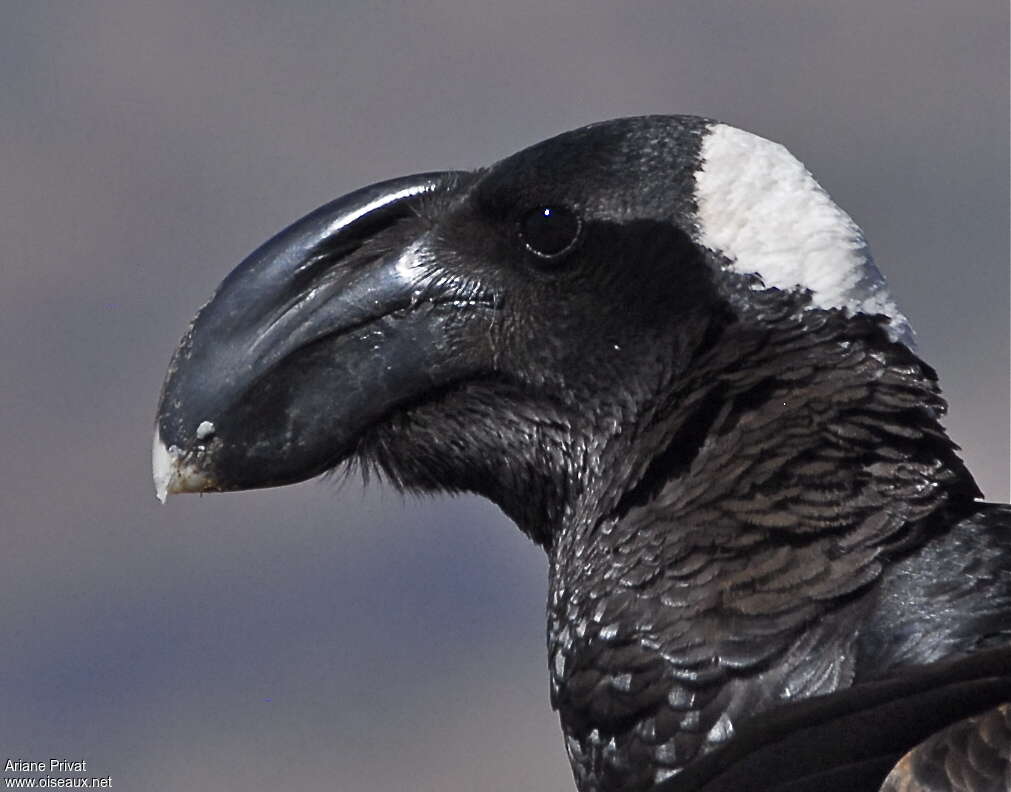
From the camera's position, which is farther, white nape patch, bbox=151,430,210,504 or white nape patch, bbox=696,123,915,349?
white nape patch, bbox=151,430,210,504

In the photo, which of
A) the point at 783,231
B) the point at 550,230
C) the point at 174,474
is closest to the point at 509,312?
the point at 550,230

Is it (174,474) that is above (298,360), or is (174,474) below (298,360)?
below

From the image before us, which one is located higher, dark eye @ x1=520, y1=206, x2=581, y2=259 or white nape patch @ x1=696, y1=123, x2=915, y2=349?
dark eye @ x1=520, y1=206, x2=581, y2=259

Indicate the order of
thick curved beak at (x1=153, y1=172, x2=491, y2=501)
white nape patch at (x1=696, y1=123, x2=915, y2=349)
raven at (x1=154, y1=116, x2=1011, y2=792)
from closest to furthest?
raven at (x1=154, y1=116, x2=1011, y2=792) → white nape patch at (x1=696, y1=123, x2=915, y2=349) → thick curved beak at (x1=153, y1=172, x2=491, y2=501)

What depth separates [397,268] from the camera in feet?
18.6

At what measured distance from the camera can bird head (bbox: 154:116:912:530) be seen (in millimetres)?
5395

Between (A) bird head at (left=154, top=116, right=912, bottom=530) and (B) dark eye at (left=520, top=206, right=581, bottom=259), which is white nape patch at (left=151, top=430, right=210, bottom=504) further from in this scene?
(B) dark eye at (left=520, top=206, right=581, bottom=259)

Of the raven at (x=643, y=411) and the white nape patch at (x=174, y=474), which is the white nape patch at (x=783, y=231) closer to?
the raven at (x=643, y=411)

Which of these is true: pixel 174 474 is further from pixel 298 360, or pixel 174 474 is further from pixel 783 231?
pixel 783 231

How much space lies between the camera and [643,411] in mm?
5379

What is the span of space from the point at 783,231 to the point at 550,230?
2.19ft

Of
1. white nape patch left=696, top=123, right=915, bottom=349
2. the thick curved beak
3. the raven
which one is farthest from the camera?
the thick curved beak

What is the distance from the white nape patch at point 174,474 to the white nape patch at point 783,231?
1586 mm

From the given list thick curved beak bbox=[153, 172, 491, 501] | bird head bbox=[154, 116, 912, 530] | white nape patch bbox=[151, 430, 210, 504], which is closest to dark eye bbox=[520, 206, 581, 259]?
bird head bbox=[154, 116, 912, 530]
